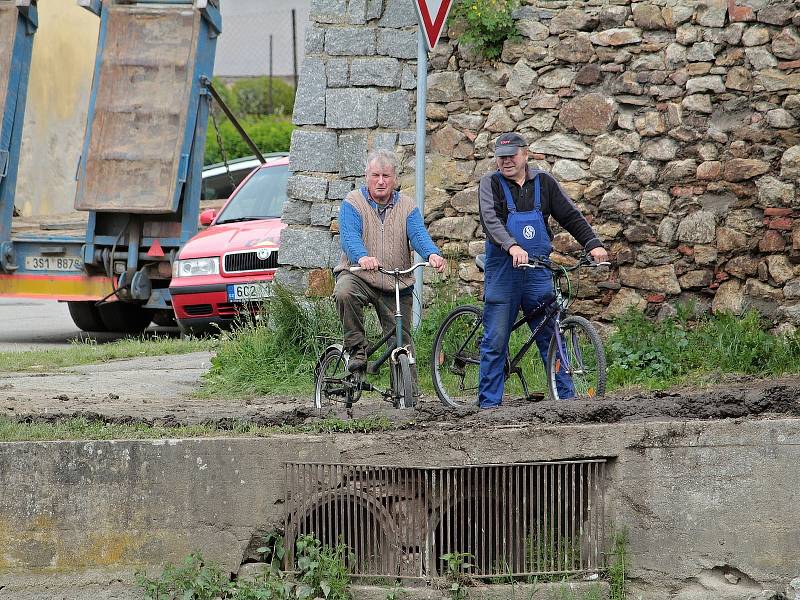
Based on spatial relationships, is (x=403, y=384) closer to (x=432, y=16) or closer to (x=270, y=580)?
(x=270, y=580)

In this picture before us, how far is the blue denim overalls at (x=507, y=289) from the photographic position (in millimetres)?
7154

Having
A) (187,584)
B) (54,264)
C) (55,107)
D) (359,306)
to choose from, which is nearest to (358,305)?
(359,306)

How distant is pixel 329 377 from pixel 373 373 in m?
0.42

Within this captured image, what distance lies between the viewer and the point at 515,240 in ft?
23.1

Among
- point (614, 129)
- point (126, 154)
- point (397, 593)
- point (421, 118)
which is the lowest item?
point (397, 593)

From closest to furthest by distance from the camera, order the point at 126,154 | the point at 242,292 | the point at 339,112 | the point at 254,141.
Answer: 1. the point at 339,112
2. the point at 242,292
3. the point at 126,154
4. the point at 254,141

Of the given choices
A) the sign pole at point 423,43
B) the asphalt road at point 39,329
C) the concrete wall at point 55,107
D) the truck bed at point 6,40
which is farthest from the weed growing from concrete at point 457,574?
the concrete wall at point 55,107

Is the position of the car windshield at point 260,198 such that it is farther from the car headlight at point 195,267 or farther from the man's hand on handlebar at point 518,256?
the man's hand on handlebar at point 518,256

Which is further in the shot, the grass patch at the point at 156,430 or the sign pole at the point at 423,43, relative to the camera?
the sign pole at the point at 423,43

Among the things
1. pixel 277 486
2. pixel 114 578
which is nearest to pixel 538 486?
pixel 277 486

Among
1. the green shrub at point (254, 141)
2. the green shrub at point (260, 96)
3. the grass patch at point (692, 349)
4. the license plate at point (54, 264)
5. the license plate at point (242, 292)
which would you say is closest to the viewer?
the grass patch at point (692, 349)

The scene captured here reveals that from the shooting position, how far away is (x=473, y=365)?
7953 millimetres

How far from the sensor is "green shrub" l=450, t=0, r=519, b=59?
9031 millimetres

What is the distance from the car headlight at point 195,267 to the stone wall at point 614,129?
230 centimetres
